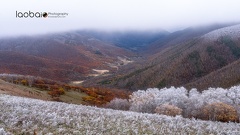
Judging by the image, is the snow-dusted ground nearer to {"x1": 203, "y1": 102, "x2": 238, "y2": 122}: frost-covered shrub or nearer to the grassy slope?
{"x1": 203, "y1": 102, "x2": 238, "y2": 122}: frost-covered shrub

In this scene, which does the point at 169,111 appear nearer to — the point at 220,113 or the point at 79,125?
the point at 220,113

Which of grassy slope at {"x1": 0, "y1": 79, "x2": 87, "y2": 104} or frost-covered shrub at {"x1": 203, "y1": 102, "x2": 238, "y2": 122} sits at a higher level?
frost-covered shrub at {"x1": 203, "y1": 102, "x2": 238, "y2": 122}

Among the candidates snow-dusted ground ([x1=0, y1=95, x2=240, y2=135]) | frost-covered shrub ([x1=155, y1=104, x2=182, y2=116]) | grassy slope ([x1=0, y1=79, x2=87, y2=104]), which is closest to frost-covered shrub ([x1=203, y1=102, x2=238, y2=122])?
frost-covered shrub ([x1=155, y1=104, x2=182, y2=116])

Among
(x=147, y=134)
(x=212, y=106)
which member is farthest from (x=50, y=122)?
(x=212, y=106)

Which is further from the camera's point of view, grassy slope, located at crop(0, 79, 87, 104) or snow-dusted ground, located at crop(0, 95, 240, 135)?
grassy slope, located at crop(0, 79, 87, 104)

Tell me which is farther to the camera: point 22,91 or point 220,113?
point 22,91

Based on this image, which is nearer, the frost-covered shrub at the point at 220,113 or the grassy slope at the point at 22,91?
the frost-covered shrub at the point at 220,113

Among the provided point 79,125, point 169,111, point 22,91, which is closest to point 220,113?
point 169,111

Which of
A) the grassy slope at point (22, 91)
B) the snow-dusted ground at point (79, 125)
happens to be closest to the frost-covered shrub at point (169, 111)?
the snow-dusted ground at point (79, 125)

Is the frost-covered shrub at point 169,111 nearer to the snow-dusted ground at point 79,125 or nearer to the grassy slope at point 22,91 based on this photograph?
the snow-dusted ground at point 79,125

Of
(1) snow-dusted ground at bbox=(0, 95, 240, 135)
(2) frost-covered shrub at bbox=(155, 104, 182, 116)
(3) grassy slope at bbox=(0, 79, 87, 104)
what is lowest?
(3) grassy slope at bbox=(0, 79, 87, 104)
